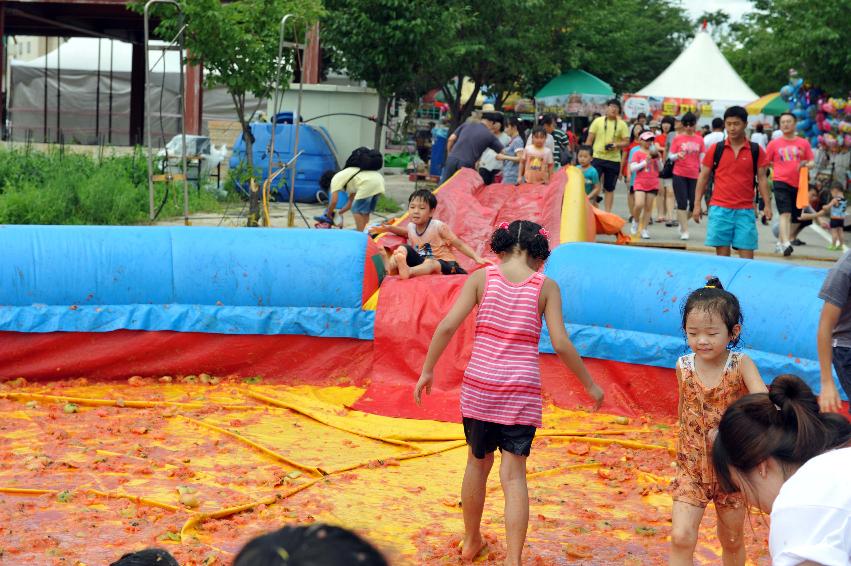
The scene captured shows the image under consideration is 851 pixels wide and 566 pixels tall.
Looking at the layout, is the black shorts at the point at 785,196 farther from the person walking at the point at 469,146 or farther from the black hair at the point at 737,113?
the black hair at the point at 737,113

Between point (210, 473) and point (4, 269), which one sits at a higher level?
point (4, 269)

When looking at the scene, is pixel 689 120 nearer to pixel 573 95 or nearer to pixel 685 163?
pixel 685 163

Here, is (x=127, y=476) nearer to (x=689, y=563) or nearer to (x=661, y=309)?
(x=689, y=563)

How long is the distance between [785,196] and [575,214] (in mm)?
3191

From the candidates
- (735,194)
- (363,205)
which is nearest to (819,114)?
(363,205)

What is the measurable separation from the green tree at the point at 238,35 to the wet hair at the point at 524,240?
9843 mm

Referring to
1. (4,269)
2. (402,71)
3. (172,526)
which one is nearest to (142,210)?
(402,71)

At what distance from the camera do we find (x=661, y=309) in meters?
8.21

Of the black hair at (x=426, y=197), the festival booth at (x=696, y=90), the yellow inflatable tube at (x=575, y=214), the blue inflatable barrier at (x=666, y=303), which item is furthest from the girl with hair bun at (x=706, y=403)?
the festival booth at (x=696, y=90)

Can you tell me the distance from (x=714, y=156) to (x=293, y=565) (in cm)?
949

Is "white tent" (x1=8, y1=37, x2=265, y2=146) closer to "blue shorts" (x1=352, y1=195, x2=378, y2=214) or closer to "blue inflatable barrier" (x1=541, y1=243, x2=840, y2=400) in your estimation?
"blue shorts" (x1=352, y1=195, x2=378, y2=214)

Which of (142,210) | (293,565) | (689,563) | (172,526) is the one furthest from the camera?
(142,210)

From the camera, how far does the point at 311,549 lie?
165 cm

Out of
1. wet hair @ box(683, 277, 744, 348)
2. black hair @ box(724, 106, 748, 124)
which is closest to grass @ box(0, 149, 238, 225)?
black hair @ box(724, 106, 748, 124)
